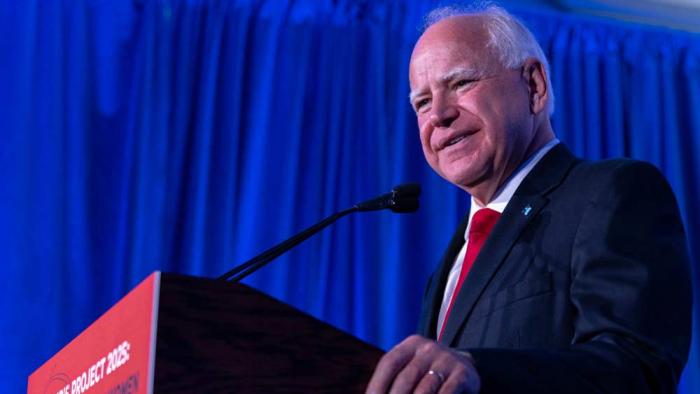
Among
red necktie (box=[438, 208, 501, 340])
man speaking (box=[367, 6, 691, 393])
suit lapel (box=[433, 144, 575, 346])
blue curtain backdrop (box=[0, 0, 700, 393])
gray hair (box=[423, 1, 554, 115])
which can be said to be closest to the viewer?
man speaking (box=[367, 6, 691, 393])

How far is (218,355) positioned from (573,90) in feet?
10.5

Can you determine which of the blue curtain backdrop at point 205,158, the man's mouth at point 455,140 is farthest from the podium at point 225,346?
the blue curtain backdrop at point 205,158

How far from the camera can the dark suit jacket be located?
45.6 inches

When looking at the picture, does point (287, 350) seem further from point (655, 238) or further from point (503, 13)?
point (503, 13)

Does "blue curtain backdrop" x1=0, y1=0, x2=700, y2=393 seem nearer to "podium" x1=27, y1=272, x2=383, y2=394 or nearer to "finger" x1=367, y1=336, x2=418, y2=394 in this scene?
"podium" x1=27, y1=272, x2=383, y2=394

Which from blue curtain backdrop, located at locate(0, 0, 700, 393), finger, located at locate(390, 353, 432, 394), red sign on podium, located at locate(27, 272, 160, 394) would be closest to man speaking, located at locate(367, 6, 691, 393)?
finger, located at locate(390, 353, 432, 394)

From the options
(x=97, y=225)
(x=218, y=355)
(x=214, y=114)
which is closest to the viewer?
(x=218, y=355)

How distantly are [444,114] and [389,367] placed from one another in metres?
1.10

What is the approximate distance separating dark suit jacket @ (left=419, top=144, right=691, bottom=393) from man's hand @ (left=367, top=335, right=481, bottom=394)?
7 cm

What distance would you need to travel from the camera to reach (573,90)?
3957 millimetres

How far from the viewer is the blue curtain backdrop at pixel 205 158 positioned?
3057 mm

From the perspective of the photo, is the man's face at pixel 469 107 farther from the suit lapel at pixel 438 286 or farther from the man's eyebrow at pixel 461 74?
the suit lapel at pixel 438 286

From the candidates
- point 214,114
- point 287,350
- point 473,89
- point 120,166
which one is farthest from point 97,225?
point 287,350

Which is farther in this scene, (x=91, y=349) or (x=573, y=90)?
(x=573, y=90)
